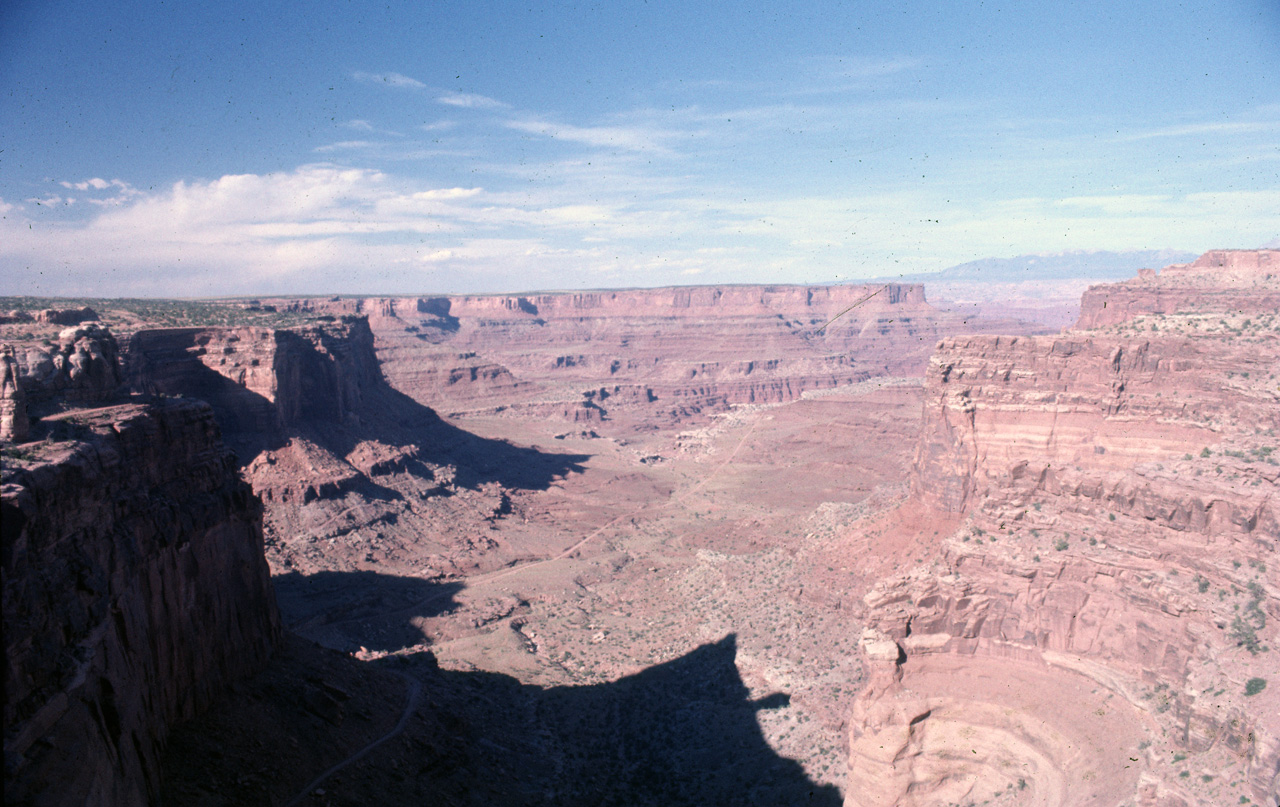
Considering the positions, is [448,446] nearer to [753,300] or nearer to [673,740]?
[673,740]

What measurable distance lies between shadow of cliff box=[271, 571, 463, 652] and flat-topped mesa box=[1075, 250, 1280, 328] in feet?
156

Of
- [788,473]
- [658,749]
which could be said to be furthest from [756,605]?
[788,473]

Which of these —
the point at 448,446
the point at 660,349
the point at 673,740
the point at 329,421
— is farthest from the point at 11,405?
the point at 660,349

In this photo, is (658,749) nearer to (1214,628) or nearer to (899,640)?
(899,640)

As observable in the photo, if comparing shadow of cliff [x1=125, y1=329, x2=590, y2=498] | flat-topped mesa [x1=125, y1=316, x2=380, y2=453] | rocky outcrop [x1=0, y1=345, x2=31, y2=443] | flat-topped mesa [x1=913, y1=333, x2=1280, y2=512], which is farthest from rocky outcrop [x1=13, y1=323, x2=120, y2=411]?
flat-topped mesa [x1=913, y1=333, x2=1280, y2=512]

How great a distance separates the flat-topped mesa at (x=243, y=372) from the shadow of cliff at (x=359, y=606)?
1434cm

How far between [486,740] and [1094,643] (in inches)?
815

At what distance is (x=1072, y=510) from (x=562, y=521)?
50.3 m

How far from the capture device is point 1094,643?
19531mm

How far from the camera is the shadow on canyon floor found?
20.1 m

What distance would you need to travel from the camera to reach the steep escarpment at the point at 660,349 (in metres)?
124

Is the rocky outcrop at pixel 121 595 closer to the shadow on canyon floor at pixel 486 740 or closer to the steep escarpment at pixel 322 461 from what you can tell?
the shadow on canyon floor at pixel 486 740

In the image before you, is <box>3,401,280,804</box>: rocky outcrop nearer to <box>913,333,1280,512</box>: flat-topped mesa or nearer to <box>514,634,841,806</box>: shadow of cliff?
<box>514,634,841,806</box>: shadow of cliff

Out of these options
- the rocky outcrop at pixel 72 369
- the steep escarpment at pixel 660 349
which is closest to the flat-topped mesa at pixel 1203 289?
the rocky outcrop at pixel 72 369
